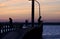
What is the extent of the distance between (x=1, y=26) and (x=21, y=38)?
7.48m

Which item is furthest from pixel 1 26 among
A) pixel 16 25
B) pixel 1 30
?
pixel 16 25

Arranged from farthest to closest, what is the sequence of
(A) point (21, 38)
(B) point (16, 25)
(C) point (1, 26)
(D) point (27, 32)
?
(B) point (16, 25) < (C) point (1, 26) < (D) point (27, 32) < (A) point (21, 38)

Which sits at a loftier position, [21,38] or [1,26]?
[21,38]

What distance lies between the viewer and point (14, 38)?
1032cm

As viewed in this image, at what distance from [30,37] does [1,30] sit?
21.4 ft

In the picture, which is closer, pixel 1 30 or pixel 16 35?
pixel 16 35

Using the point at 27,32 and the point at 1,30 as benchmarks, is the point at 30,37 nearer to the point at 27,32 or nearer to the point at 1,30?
the point at 27,32

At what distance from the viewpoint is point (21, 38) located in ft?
31.0

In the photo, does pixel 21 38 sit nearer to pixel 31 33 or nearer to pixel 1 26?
pixel 31 33

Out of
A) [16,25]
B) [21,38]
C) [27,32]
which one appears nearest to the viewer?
[21,38]

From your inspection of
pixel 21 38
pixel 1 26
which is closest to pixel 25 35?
pixel 21 38

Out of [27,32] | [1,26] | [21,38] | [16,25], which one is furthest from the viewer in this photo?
[16,25]

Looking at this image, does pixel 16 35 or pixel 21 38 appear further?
pixel 16 35

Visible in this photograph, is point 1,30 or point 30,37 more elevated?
point 30,37
